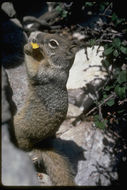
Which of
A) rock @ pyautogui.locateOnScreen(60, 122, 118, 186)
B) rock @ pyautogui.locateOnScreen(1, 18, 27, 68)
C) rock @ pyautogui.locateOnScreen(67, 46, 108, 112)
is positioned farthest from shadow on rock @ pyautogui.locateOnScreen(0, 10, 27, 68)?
rock @ pyautogui.locateOnScreen(60, 122, 118, 186)

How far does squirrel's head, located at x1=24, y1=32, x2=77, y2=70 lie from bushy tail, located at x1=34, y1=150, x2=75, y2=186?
694 millimetres

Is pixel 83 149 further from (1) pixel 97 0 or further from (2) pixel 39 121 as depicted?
(1) pixel 97 0

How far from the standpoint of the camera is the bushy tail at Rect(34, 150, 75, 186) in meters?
1.63

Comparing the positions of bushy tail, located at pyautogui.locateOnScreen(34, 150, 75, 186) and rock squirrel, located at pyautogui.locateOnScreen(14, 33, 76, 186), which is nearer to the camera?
rock squirrel, located at pyautogui.locateOnScreen(14, 33, 76, 186)

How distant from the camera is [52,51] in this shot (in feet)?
4.82

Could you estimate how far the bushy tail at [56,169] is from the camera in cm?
163

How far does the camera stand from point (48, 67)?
1.46 metres

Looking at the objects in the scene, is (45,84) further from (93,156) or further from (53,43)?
(93,156)

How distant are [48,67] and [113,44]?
1.93 ft

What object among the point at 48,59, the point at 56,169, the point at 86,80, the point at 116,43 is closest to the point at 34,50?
the point at 48,59

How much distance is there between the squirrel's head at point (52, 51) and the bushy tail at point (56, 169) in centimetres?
69

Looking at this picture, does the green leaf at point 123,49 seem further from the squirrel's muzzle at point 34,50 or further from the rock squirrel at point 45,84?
the squirrel's muzzle at point 34,50

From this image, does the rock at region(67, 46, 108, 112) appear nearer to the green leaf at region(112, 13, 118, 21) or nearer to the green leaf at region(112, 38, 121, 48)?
the green leaf at region(112, 13, 118, 21)

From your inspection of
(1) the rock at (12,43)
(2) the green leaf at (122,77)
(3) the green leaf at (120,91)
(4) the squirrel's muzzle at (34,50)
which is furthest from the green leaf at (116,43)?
(1) the rock at (12,43)
